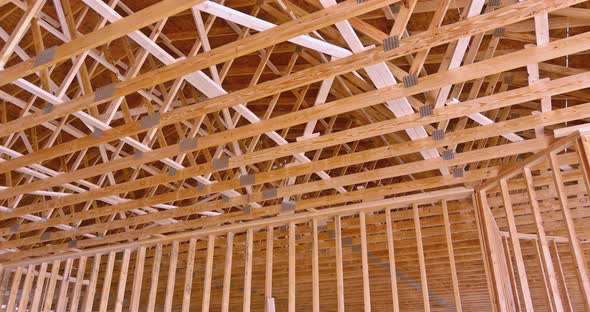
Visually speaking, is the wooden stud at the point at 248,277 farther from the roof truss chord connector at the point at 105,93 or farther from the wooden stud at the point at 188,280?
the roof truss chord connector at the point at 105,93

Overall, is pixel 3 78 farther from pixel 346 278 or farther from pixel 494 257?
pixel 346 278

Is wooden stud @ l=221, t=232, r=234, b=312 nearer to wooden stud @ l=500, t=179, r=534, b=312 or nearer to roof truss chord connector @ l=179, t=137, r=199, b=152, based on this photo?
roof truss chord connector @ l=179, t=137, r=199, b=152

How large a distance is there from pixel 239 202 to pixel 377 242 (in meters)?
4.27

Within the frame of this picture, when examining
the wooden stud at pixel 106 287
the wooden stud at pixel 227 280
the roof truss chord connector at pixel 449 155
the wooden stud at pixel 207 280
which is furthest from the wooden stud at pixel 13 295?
the roof truss chord connector at pixel 449 155

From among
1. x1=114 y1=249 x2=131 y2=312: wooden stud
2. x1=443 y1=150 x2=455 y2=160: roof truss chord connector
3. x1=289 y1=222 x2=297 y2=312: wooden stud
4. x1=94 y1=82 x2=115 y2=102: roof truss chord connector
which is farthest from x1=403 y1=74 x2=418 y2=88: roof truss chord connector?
x1=114 y1=249 x2=131 y2=312: wooden stud

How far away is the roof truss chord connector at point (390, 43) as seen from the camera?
15.1 ft

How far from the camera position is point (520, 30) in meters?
6.77

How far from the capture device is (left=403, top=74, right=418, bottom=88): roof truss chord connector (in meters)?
5.05

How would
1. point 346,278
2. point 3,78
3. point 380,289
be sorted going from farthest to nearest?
point 380,289 → point 346,278 → point 3,78

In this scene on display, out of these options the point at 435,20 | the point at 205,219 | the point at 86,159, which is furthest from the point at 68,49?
the point at 86,159

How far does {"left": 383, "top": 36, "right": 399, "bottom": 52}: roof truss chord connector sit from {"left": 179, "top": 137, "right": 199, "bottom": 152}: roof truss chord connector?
285 centimetres

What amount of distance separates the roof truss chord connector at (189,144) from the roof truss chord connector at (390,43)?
2849mm

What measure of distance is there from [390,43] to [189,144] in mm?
2996

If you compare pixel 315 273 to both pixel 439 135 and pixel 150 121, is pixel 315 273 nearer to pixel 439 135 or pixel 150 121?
pixel 439 135
